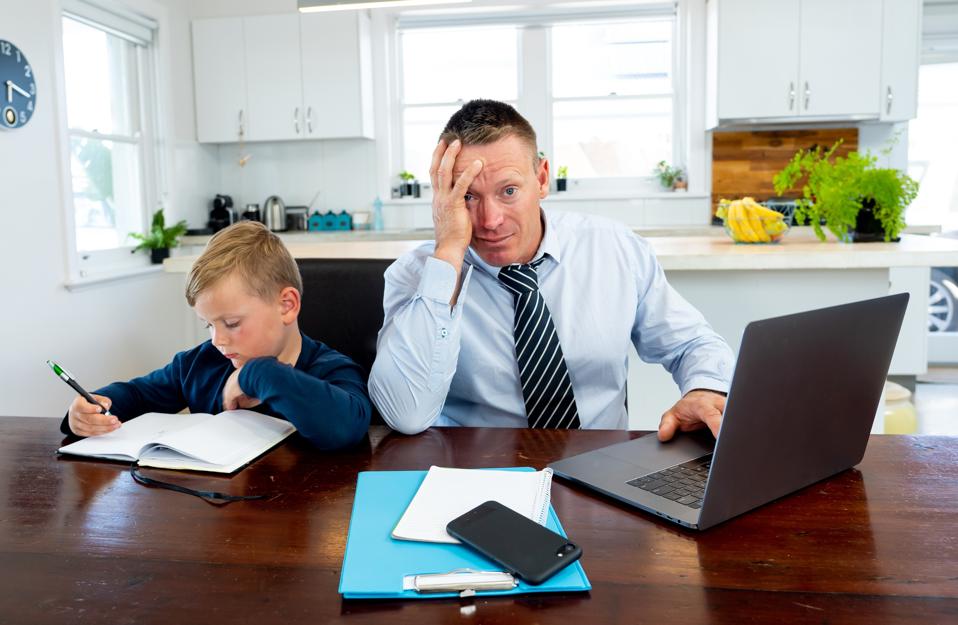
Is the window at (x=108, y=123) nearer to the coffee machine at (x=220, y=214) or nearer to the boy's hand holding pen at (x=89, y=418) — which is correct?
the coffee machine at (x=220, y=214)

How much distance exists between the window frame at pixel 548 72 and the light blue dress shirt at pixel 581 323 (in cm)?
342

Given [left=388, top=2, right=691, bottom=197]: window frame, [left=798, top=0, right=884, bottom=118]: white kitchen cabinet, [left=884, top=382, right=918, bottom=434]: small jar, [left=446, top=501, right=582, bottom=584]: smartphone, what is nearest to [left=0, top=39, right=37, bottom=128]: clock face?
[left=388, top=2, right=691, bottom=197]: window frame

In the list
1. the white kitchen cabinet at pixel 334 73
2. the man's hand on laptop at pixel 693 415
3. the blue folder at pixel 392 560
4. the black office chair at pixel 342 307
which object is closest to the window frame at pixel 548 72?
the white kitchen cabinet at pixel 334 73

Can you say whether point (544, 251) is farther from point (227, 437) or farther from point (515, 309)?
point (227, 437)

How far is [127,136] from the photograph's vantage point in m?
4.38

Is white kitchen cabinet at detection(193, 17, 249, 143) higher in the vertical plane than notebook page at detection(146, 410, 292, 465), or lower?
higher

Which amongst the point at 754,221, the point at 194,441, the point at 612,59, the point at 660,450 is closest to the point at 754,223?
the point at 754,221

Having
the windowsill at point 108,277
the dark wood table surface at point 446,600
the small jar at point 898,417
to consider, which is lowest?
the small jar at point 898,417

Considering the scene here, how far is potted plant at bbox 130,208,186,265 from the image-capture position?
434cm

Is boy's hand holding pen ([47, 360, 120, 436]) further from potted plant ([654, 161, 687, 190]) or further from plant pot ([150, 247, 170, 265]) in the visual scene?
potted plant ([654, 161, 687, 190])

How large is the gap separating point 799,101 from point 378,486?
421 centimetres

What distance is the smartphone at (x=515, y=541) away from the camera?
0.75 metres

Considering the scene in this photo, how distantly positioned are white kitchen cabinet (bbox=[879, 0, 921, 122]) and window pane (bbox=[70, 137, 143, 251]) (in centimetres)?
426

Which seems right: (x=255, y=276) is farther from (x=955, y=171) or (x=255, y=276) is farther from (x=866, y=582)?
(x=955, y=171)
